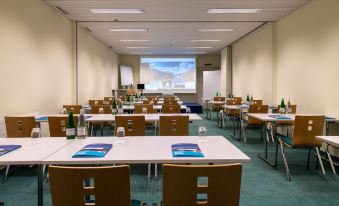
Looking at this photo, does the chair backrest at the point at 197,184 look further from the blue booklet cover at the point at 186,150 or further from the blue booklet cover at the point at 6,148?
the blue booklet cover at the point at 6,148

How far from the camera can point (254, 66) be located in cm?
1021

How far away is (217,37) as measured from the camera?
10922 mm

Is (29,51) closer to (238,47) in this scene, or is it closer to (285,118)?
(285,118)

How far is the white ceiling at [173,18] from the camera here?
6.39m

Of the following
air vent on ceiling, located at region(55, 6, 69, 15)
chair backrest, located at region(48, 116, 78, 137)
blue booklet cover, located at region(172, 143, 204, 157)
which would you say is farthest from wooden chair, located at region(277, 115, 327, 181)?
air vent on ceiling, located at region(55, 6, 69, 15)

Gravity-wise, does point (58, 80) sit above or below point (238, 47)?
below

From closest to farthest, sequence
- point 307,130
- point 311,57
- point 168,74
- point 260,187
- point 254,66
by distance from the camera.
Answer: point 260,187 → point 307,130 → point 311,57 → point 254,66 → point 168,74

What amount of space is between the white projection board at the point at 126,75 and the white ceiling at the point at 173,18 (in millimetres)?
4552

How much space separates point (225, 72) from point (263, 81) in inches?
191

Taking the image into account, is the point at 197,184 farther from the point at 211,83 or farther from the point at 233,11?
the point at 211,83

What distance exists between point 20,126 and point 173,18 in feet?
16.5

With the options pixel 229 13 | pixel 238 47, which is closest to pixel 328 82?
pixel 229 13

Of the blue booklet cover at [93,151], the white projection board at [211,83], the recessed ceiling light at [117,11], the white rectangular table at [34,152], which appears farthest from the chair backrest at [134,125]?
the white projection board at [211,83]

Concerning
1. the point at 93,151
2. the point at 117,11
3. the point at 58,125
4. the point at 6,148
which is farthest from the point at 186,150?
the point at 117,11
